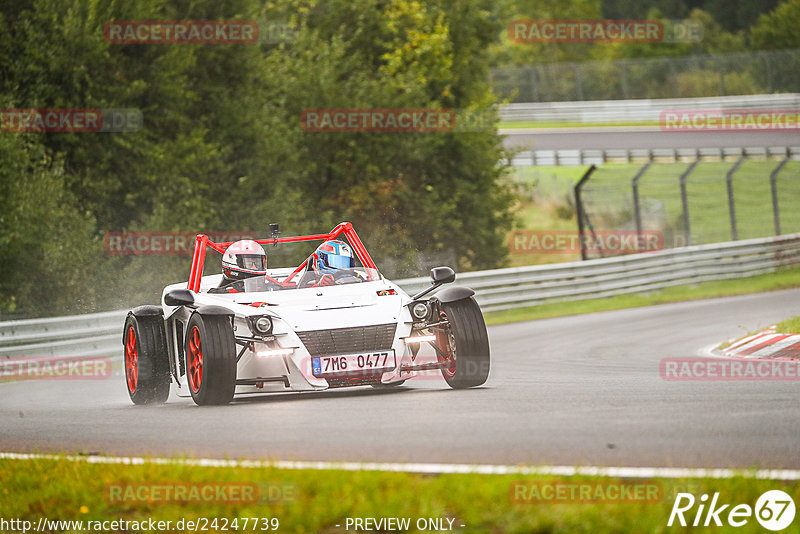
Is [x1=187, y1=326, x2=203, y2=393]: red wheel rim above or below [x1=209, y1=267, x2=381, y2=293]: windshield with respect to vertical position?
below

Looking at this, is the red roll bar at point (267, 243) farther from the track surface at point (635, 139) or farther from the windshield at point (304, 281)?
the track surface at point (635, 139)

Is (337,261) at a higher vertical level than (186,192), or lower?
lower

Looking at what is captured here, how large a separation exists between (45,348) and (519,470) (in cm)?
1163

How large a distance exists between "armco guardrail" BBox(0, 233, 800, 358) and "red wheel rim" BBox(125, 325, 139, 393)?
5.22m

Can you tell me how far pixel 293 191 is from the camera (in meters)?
29.3

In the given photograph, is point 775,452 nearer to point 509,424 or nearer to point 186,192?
point 509,424

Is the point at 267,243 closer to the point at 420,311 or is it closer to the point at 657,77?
the point at 420,311

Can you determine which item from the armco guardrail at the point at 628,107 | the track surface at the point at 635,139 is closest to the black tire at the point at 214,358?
the track surface at the point at 635,139

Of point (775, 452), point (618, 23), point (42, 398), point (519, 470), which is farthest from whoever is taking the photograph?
point (618, 23)

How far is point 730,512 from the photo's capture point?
4.98 m

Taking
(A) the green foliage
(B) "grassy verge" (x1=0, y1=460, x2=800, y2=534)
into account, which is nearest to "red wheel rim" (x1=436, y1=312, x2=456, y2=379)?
(B) "grassy verge" (x1=0, y1=460, x2=800, y2=534)

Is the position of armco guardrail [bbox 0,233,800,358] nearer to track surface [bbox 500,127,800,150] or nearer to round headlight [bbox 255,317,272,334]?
round headlight [bbox 255,317,272,334]

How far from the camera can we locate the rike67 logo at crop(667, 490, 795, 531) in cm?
486

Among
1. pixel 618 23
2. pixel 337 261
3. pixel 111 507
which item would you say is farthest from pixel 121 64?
pixel 618 23
